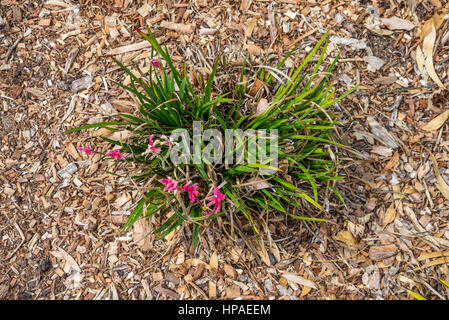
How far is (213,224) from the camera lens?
201cm

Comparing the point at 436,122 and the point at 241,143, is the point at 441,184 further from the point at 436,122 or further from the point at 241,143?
the point at 241,143

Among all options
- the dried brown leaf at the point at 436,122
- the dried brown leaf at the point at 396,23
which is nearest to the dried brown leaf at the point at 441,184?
the dried brown leaf at the point at 436,122

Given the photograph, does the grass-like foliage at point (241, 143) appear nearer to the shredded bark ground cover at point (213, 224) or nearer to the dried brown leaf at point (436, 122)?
the shredded bark ground cover at point (213, 224)

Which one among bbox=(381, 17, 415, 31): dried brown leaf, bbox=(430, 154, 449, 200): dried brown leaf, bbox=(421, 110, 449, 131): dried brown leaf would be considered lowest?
bbox=(430, 154, 449, 200): dried brown leaf

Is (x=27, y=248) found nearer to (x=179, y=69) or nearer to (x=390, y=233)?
(x=179, y=69)

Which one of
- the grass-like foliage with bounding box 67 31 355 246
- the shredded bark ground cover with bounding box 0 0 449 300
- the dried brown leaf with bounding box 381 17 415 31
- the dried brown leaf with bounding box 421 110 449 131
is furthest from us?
the dried brown leaf with bounding box 381 17 415 31

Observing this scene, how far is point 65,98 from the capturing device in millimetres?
2330

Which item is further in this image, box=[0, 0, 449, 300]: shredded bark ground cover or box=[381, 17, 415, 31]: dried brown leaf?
box=[381, 17, 415, 31]: dried brown leaf

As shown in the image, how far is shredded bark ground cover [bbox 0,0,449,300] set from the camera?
2.05 m

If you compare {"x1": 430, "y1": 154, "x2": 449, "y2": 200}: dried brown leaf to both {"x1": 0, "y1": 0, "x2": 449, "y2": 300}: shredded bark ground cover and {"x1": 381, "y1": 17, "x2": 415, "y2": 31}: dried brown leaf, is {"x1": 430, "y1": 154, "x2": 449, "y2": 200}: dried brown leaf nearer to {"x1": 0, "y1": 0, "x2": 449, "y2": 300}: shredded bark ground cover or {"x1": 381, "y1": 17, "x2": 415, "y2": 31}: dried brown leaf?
{"x1": 0, "y1": 0, "x2": 449, "y2": 300}: shredded bark ground cover

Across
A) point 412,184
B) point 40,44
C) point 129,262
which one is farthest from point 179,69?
point 412,184

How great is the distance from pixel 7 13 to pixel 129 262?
1.99m

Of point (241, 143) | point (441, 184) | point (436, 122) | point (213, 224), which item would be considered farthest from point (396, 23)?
point (213, 224)

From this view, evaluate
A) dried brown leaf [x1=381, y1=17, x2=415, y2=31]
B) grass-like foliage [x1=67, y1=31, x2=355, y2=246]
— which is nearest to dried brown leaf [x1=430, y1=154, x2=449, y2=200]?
grass-like foliage [x1=67, y1=31, x2=355, y2=246]
